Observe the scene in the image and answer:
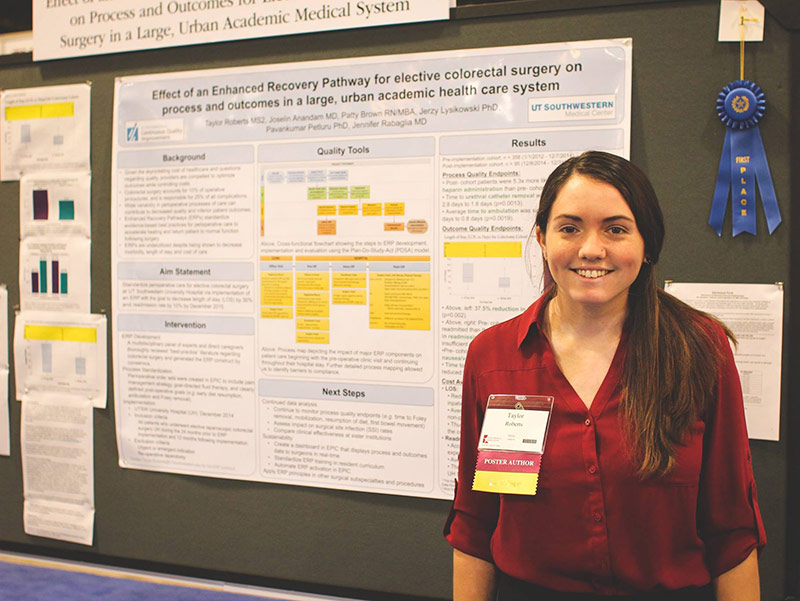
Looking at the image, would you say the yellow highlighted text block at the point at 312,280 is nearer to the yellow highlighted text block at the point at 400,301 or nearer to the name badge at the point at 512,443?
the yellow highlighted text block at the point at 400,301

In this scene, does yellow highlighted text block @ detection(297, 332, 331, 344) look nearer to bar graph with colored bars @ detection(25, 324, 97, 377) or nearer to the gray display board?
the gray display board

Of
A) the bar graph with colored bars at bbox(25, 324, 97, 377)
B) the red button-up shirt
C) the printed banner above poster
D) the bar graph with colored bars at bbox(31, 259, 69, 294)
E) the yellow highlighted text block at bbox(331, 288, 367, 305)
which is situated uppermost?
the printed banner above poster

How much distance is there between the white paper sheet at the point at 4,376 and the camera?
195cm

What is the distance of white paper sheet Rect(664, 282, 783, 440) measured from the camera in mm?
1396

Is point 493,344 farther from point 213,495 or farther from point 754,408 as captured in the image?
point 213,495

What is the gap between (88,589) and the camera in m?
1.75

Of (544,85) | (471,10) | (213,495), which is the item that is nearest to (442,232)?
(544,85)

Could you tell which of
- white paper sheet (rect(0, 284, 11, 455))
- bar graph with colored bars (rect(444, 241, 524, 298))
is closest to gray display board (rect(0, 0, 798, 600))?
white paper sheet (rect(0, 284, 11, 455))

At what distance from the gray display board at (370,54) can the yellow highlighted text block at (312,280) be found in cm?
53

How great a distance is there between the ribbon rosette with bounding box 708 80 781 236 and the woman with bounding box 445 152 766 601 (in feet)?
1.58

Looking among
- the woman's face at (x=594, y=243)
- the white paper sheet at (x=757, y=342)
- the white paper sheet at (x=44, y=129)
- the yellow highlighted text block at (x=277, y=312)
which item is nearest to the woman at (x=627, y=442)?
the woman's face at (x=594, y=243)

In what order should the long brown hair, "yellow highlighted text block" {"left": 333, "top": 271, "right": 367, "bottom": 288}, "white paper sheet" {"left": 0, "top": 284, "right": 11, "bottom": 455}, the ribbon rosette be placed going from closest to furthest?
1. the long brown hair
2. the ribbon rosette
3. "yellow highlighted text block" {"left": 333, "top": 271, "right": 367, "bottom": 288}
4. "white paper sheet" {"left": 0, "top": 284, "right": 11, "bottom": 455}

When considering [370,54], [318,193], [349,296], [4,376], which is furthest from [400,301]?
[4,376]

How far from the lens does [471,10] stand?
153cm
